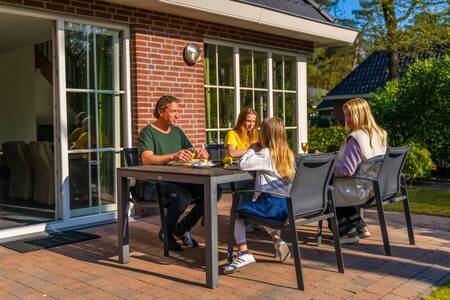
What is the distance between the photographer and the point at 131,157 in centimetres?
473

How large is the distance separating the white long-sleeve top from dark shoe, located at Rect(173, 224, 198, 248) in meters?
1.10

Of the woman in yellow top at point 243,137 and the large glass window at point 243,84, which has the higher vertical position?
the large glass window at point 243,84

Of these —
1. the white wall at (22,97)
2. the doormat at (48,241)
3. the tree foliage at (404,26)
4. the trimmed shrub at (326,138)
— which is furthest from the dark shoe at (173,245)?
the tree foliage at (404,26)

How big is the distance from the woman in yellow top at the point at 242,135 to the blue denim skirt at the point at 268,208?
1252mm

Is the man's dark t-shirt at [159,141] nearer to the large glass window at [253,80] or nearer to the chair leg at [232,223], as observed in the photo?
the chair leg at [232,223]

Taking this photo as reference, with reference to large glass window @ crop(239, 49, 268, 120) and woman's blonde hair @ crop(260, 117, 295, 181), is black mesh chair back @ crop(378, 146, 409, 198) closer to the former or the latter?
woman's blonde hair @ crop(260, 117, 295, 181)

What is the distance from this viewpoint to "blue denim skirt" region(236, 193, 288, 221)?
3528 mm

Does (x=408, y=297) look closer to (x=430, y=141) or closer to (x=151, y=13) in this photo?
(x=151, y=13)

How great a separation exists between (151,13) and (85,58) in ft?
3.33

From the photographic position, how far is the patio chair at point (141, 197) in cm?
424

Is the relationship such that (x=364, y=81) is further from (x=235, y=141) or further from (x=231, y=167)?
(x=231, y=167)

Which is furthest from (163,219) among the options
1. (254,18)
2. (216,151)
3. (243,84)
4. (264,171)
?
(243,84)

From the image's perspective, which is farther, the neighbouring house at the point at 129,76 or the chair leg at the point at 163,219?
the neighbouring house at the point at 129,76

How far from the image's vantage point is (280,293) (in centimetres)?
327
